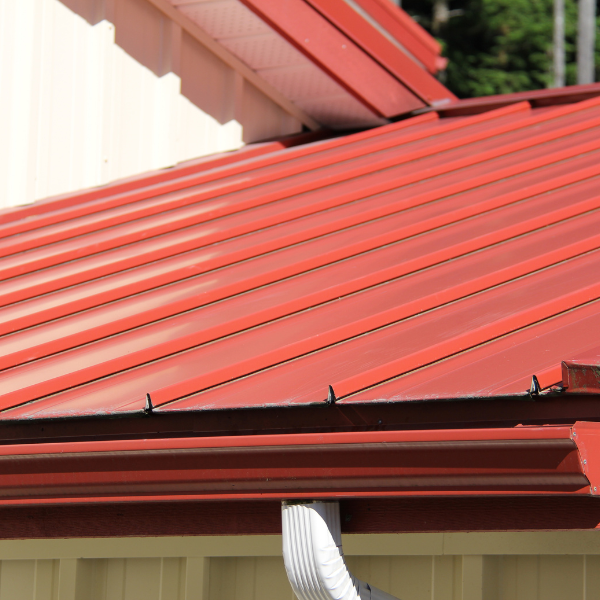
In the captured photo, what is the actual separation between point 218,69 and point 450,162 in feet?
5.38

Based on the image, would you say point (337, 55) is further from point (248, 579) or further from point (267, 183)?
point (248, 579)

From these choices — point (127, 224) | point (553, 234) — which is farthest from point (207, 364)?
point (127, 224)

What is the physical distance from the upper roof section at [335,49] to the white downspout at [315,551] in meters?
3.34

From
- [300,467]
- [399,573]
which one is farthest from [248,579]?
[300,467]

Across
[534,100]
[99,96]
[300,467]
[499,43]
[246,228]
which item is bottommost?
[300,467]

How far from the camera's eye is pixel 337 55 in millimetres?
5164

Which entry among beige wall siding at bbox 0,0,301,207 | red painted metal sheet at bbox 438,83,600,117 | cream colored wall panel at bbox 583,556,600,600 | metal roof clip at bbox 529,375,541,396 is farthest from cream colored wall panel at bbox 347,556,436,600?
red painted metal sheet at bbox 438,83,600,117

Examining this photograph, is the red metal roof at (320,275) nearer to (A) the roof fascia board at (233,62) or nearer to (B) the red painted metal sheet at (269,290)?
(B) the red painted metal sheet at (269,290)

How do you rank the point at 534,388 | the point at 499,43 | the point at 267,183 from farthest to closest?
the point at 499,43 < the point at 267,183 < the point at 534,388

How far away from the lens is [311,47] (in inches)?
199

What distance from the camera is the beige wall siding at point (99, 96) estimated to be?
472 cm

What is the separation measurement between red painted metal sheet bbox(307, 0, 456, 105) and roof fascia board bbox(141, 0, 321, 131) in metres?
0.66

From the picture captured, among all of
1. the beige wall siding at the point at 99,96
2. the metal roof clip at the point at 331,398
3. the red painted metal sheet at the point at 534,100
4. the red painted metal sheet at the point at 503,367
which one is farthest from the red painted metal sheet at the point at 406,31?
the metal roof clip at the point at 331,398

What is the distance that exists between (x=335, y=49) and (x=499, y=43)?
2481cm
